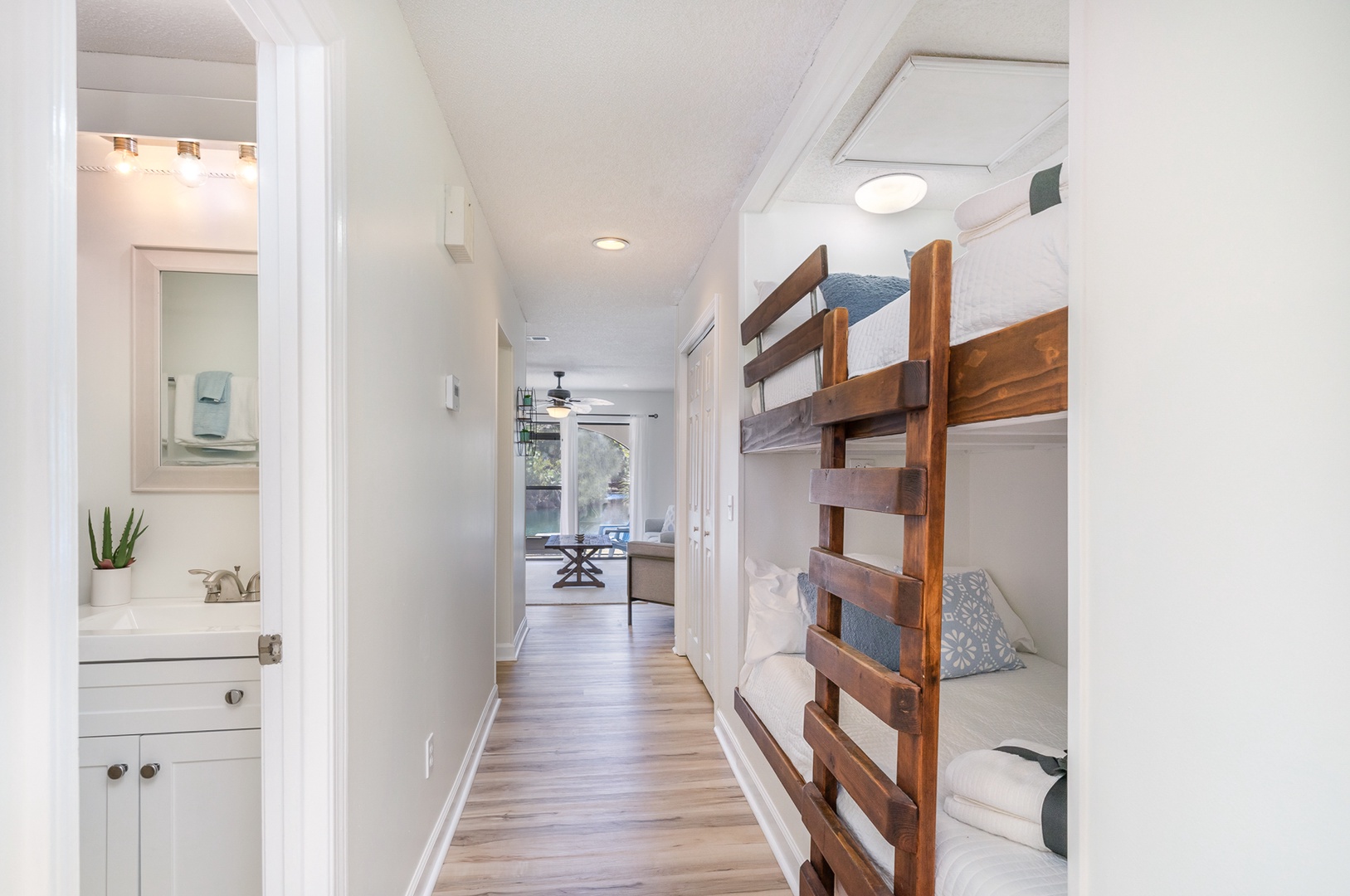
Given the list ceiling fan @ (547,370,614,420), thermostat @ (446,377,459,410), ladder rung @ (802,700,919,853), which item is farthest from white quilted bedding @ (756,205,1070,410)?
ceiling fan @ (547,370,614,420)

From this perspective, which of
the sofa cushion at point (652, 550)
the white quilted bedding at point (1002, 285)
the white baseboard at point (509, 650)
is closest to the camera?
the white quilted bedding at point (1002, 285)

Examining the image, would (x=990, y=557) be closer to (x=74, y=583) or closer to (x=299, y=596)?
(x=299, y=596)

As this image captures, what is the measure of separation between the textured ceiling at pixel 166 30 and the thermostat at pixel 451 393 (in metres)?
1.05

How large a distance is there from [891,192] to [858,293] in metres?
0.64

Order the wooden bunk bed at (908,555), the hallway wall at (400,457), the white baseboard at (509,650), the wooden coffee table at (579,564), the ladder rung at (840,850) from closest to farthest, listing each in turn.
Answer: the wooden bunk bed at (908,555)
the ladder rung at (840,850)
the hallway wall at (400,457)
the white baseboard at (509,650)
the wooden coffee table at (579,564)

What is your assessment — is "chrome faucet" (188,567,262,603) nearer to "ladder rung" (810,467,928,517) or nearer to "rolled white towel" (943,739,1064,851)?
"ladder rung" (810,467,928,517)

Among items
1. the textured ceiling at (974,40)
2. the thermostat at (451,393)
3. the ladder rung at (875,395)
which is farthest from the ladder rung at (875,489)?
the thermostat at (451,393)

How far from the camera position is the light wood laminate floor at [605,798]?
2.19m

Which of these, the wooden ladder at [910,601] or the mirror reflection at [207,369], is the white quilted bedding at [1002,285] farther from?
the mirror reflection at [207,369]

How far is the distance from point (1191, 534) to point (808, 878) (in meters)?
1.43

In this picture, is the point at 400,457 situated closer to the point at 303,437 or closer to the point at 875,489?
the point at 303,437

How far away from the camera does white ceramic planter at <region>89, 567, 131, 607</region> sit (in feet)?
5.96

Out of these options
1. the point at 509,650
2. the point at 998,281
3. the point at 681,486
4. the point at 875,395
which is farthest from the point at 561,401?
the point at 998,281

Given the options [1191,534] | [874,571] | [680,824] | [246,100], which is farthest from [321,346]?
[680,824]
